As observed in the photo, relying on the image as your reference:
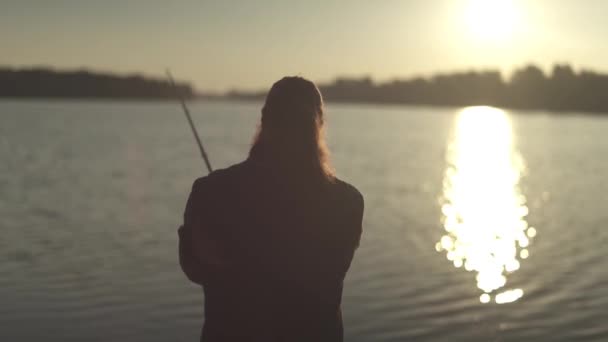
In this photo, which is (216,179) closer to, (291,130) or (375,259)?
(291,130)

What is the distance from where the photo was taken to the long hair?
367 centimetres

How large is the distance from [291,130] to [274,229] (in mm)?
446

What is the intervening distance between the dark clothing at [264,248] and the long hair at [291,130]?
0.06 meters

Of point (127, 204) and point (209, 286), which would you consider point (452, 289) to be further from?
point (127, 204)

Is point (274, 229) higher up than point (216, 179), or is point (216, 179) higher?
point (216, 179)

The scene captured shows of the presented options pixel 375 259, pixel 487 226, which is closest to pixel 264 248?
pixel 375 259

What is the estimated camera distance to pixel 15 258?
13.6 meters

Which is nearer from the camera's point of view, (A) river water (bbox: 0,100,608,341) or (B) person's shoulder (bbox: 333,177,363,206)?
(B) person's shoulder (bbox: 333,177,363,206)

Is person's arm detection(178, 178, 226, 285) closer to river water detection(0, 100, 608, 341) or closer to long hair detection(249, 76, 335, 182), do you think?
long hair detection(249, 76, 335, 182)

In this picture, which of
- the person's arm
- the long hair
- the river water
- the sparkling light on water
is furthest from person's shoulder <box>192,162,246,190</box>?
the sparkling light on water

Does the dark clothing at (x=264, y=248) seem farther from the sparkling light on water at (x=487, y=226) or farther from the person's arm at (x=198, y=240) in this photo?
the sparkling light on water at (x=487, y=226)

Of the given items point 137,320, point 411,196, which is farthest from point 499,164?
point 137,320

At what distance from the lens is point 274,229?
11.9ft

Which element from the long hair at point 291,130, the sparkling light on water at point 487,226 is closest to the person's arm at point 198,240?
the long hair at point 291,130
